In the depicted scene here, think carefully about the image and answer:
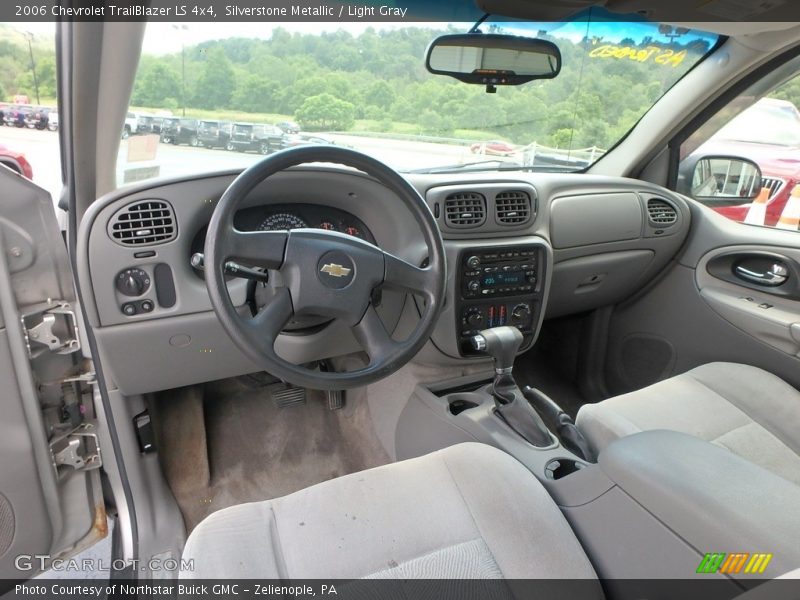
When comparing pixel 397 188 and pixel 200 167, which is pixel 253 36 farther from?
pixel 397 188

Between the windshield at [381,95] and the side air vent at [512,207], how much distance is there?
0.28 meters

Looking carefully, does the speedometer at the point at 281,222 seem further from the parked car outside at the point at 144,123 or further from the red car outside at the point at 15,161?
the red car outside at the point at 15,161

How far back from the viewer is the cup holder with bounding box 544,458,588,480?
5.14 feet

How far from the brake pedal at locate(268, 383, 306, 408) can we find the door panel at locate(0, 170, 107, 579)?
69 centimetres

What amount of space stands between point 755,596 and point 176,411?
6.50ft

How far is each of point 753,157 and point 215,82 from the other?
2.38 m

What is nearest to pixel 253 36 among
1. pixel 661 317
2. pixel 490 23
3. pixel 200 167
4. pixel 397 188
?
pixel 200 167

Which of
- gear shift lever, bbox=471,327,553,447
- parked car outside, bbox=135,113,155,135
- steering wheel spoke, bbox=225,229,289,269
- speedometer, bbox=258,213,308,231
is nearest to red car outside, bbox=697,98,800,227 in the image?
gear shift lever, bbox=471,327,553,447

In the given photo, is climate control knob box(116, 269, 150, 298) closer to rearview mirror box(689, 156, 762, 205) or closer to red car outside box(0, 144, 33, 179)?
red car outside box(0, 144, 33, 179)

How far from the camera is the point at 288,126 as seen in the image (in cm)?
174

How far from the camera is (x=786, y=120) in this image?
2.40m

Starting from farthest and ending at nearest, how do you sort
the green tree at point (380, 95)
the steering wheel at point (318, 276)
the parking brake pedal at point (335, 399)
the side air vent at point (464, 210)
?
the parking brake pedal at point (335, 399)
the side air vent at point (464, 210)
the green tree at point (380, 95)
the steering wheel at point (318, 276)

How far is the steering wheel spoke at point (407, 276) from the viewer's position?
1.38 metres

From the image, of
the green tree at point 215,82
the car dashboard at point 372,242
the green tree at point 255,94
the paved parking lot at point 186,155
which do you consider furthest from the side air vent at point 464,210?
the green tree at point 215,82
